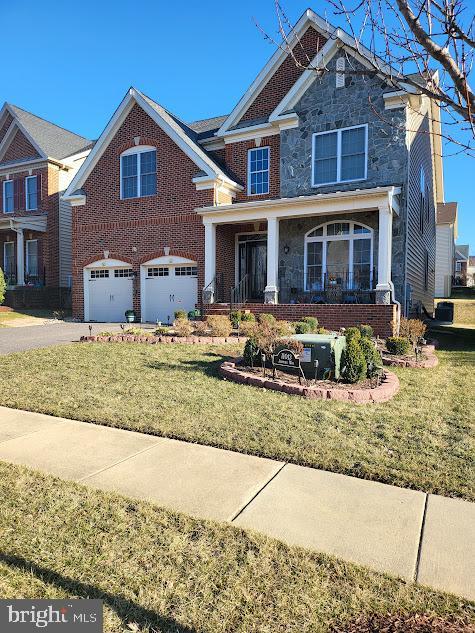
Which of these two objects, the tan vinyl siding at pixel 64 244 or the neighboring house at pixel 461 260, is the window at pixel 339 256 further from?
the neighboring house at pixel 461 260

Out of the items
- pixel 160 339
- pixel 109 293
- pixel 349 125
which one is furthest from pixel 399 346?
pixel 109 293

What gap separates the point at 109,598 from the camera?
240cm

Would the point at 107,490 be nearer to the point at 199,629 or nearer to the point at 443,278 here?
the point at 199,629

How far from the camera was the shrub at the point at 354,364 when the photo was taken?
7035mm

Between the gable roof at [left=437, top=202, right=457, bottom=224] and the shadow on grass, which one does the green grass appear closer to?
the shadow on grass

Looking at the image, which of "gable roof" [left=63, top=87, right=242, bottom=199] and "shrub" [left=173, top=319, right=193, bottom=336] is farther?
"gable roof" [left=63, top=87, right=242, bottom=199]

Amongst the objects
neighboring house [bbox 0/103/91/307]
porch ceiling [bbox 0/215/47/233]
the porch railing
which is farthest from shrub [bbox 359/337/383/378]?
porch ceiling [bbox 0/215/47/233]

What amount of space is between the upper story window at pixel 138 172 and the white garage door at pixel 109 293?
10.9ft

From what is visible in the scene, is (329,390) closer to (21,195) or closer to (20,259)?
(20,259)

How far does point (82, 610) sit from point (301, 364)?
17.8 ft

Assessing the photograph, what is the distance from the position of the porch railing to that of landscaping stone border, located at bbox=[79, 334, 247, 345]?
429 cm

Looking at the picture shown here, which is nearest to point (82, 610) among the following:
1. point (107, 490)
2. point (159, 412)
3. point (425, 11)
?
point (107, 490)
